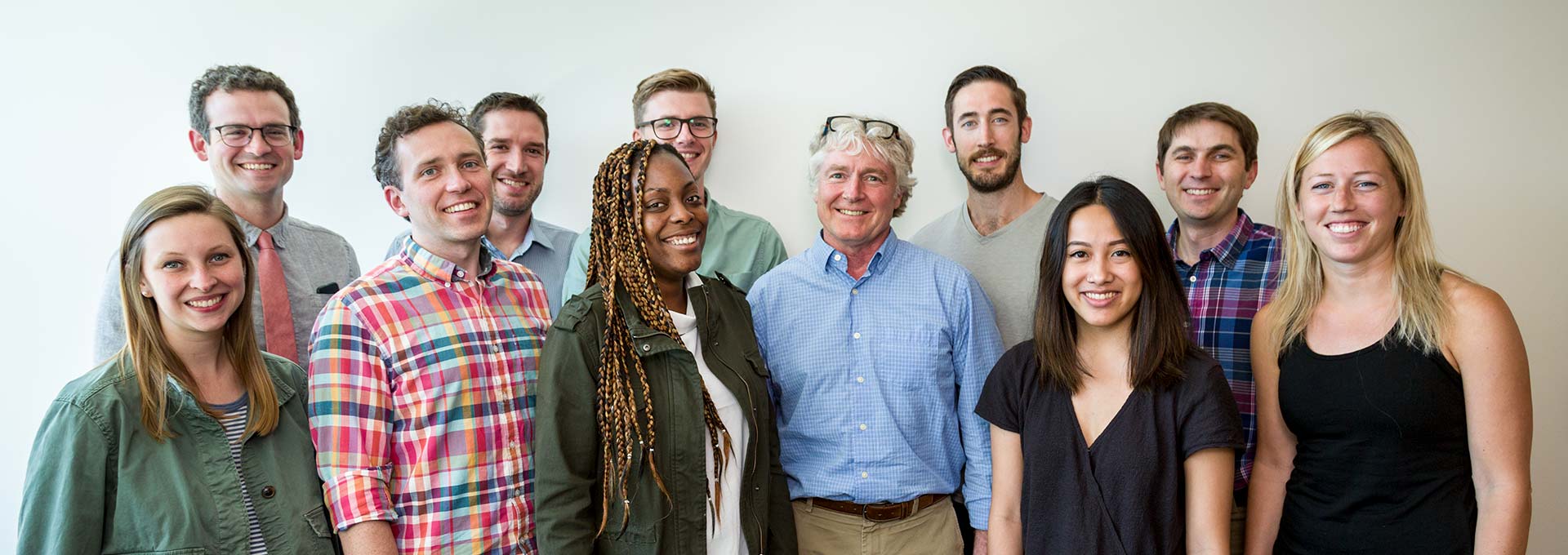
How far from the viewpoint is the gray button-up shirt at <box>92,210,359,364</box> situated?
108 inches

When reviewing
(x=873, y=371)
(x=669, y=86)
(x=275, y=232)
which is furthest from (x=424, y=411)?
(x=669, y=86)

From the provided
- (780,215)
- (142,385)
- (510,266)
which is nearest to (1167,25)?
(780,215)

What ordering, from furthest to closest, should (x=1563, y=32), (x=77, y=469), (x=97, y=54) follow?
(x=97, y=54) < (x=1563, y=32) < (x=77, y=469)

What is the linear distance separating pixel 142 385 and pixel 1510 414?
294 centimetres

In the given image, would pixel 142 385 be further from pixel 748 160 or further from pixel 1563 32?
pixel 1563 32

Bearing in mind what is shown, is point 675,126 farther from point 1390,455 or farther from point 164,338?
point 1390,455

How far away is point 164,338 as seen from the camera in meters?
1.88

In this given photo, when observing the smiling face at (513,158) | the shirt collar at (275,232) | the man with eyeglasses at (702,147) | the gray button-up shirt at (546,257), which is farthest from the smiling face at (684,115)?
the shirt collar at (275,232)

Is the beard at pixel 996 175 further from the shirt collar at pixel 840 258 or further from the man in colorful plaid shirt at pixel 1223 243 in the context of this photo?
the shirt collar at pixel 840 258

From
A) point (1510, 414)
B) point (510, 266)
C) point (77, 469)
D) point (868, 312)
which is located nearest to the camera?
point (77, 469)

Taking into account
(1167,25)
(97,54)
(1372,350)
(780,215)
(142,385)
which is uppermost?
(1167,25)

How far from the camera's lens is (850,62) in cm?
375

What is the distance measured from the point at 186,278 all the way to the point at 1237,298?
9.30 feet

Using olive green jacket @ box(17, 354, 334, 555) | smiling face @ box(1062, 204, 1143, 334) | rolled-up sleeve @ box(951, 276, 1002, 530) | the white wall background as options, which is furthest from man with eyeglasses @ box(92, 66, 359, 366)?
smiling face @ box(1062, 204, 1143, 334)
